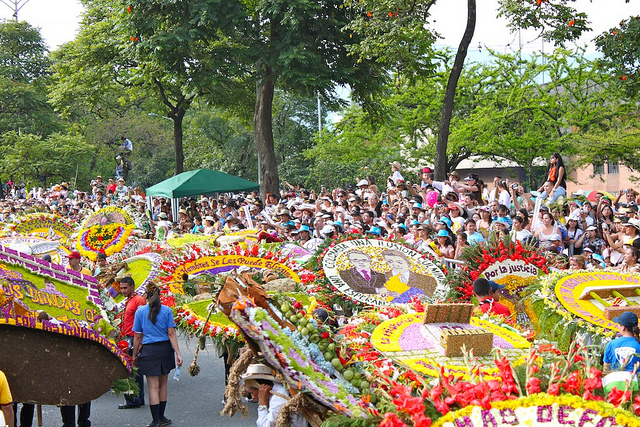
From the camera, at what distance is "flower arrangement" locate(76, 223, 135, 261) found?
14898 mm

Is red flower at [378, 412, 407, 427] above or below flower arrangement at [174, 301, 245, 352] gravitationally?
above

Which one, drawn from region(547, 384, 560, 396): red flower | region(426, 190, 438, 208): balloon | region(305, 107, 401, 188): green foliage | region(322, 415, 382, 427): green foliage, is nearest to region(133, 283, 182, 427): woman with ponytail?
region(322, 415, 382, 427): green foliage

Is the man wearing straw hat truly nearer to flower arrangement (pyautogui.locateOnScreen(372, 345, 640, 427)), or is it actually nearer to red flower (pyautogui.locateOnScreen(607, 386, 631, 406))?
flower arrangement (pyautogui.locateOnScreen(372, 345, 640, 427))

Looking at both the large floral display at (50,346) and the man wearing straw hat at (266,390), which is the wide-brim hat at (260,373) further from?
the large floral display at (50,346)

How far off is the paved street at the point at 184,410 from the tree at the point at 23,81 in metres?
36.6

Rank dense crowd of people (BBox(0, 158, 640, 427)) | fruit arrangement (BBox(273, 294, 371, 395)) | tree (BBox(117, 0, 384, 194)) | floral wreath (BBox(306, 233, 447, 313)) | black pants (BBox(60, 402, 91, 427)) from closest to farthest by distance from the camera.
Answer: fruit arrangement (BBox(273, 294, 371, 395)) < black pants (BBox(60, 402, 91, 427)) < dense crowd of people (BBox(0, 158, 640, 427)) < floral wreath (BBox(306, 233, 447, 313)) < tree (BBox(117, 0, 384, 194))

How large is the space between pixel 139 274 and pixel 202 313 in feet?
7.66

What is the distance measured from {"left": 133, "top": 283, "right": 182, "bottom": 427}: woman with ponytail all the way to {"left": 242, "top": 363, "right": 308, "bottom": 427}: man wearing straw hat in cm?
254

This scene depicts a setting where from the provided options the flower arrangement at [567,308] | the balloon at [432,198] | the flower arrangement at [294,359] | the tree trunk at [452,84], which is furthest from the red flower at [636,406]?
the tree trunk at [452,84]

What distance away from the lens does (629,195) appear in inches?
619

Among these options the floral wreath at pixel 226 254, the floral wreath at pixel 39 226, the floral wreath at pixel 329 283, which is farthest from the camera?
the floral wreath at pixel 39 226

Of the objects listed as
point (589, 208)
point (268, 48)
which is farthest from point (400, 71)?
point (589, 208)

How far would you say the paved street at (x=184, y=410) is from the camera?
8781 mm

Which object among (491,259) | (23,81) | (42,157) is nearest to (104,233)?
(491,259)
